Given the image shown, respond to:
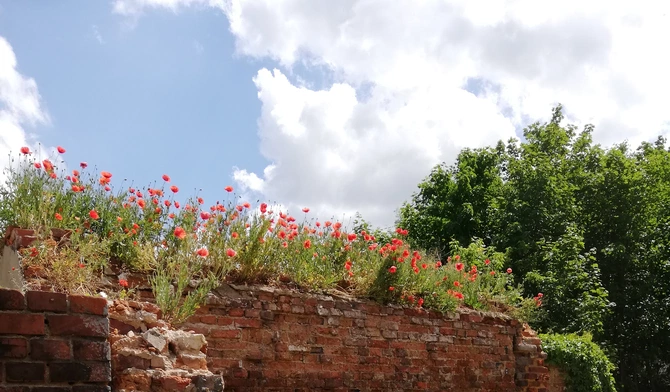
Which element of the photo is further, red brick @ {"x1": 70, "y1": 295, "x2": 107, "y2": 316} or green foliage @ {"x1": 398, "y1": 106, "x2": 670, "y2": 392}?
green foliage @ {"x1": 398, "y1": 106, "x2": 670, "y2": 392}

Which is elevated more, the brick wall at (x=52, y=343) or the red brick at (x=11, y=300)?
the red brick at (x=11, y=300)

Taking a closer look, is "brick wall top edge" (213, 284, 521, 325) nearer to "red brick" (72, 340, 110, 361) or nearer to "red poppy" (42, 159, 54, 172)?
"red poppy" (42, 159, 54, 172)

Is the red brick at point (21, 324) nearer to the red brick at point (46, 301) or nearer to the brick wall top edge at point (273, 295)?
the red brick at point (46, 301)

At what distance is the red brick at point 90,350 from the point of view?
10.1 ft

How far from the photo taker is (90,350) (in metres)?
3.11

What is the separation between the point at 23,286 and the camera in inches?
180

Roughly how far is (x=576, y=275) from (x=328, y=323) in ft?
37.2

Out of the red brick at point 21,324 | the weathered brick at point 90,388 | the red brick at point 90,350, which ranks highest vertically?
the red brick at point 21,324

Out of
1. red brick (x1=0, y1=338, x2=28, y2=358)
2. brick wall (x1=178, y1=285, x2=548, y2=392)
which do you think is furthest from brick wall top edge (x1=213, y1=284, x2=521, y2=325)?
red brick (x1=0, y1=338, x2=28, y2=358)

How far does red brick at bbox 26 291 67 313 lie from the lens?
2982 mm

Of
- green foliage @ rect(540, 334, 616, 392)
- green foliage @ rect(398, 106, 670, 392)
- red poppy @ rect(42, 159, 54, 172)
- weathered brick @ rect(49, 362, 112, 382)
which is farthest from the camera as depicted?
green foliage @ rect(398, 106, 670, 392)

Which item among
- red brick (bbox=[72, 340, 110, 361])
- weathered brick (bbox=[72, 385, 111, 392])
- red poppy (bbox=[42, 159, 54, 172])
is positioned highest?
red poppy (bbox=[42, 159, 54, 172])

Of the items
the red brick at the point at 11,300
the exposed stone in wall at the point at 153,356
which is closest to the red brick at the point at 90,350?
the red brick at the point at 11,300

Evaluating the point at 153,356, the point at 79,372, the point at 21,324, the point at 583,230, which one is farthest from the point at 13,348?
the point at 583,230
